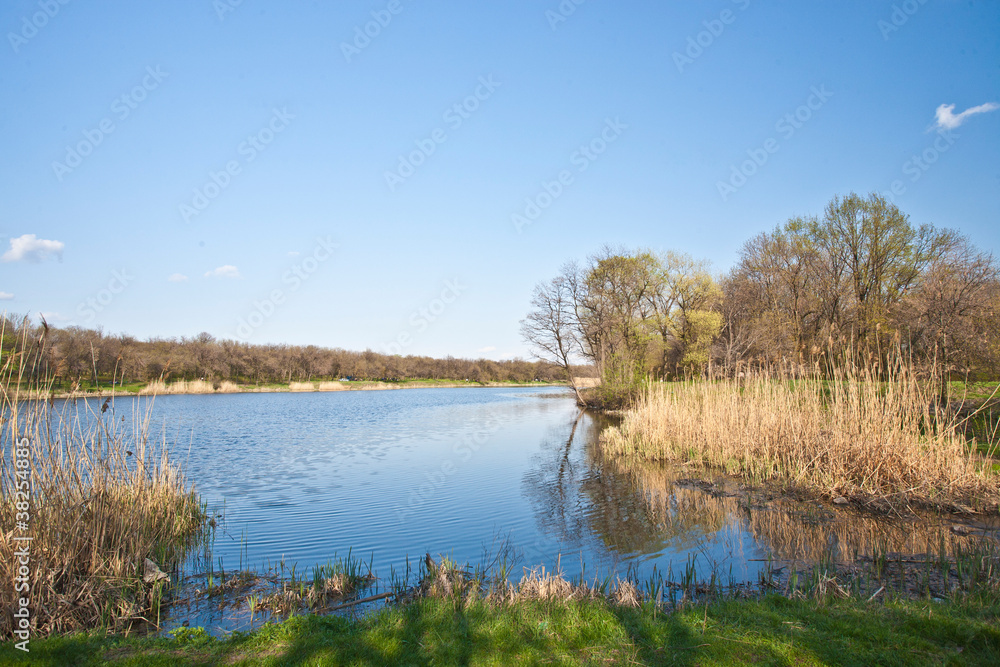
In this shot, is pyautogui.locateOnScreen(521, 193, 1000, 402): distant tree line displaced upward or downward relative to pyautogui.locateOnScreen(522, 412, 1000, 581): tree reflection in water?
upward

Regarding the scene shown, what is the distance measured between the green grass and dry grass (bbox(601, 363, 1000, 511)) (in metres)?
5.19

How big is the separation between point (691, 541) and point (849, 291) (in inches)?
978

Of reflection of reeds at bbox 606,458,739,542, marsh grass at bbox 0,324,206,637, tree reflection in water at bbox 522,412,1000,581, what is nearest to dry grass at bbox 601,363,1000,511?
tree reflection in water at bbox 522,412,1000,581

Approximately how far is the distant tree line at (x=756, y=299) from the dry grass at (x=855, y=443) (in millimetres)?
7783

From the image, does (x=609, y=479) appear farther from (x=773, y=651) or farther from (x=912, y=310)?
(x=912, y=310)

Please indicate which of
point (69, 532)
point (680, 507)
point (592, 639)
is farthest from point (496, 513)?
point (69, 532)

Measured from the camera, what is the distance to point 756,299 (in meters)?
31.8

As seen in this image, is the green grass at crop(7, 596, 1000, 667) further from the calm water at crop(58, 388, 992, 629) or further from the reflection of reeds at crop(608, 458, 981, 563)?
the reflection of reeds at crop(608, 458, 981, 563)

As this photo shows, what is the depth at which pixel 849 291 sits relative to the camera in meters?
26.8

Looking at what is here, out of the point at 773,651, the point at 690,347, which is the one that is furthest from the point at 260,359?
the point at 773,651

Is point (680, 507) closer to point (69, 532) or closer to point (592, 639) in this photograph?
point (592, 639)

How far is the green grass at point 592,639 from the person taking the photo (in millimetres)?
3684

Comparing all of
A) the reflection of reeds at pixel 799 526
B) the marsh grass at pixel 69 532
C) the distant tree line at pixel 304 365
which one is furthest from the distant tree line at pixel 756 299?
the marsh grass at pixel 69 532

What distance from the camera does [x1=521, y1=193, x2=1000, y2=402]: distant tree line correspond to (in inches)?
977
